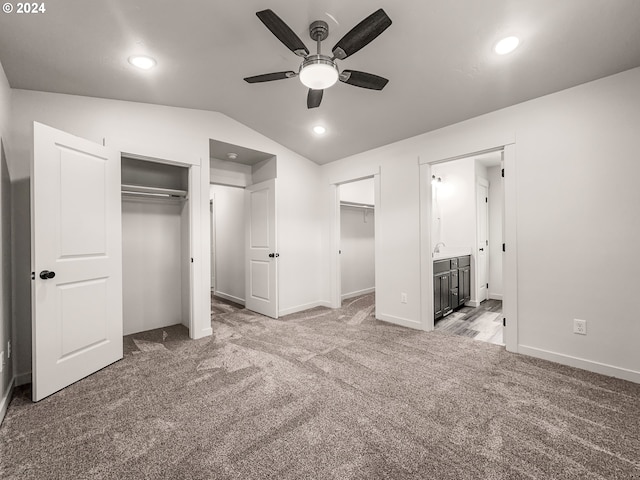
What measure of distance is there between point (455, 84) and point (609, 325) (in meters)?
2.49

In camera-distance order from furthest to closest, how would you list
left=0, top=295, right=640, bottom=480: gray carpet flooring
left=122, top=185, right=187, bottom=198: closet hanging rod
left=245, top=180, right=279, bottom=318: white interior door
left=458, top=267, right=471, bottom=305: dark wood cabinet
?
left=458, top=267, right=471, bottom=305: dark wood cabinet
left=245, top=180, right=279, bottom=318: white interior door
left=122, top=185, right=187, bottom=198: closet hanging rod
left=0, top=295, right=640, bottom=480: gray carpet flooring

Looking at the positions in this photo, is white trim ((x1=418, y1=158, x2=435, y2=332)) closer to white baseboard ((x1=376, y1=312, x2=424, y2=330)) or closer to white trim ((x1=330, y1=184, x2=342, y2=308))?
white baseboard ((x1=376, y1=312, x2=424, y2=330))

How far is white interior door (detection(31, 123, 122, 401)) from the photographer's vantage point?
216 cm

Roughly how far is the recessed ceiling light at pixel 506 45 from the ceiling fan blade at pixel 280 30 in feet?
4.85

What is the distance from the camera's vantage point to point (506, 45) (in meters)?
2.12

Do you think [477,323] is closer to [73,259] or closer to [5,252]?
[73,259]

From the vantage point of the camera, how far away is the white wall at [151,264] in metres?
3.60

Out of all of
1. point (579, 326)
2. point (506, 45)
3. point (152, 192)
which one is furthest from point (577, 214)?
point (152, 192)

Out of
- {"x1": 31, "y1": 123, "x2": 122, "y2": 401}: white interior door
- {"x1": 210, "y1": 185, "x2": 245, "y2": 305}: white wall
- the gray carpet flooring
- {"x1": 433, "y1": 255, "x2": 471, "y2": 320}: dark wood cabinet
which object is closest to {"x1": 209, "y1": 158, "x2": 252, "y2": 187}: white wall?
{"x1": 210, "y1": 185, "x2": 245, "y2": 305}: white wall

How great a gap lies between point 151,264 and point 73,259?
4.60ft

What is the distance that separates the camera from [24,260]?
2.47 metres

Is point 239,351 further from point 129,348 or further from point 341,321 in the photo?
point 341,321

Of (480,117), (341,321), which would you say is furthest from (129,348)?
(480,117)

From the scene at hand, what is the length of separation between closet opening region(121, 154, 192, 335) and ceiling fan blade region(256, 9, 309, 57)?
2.28 meters
